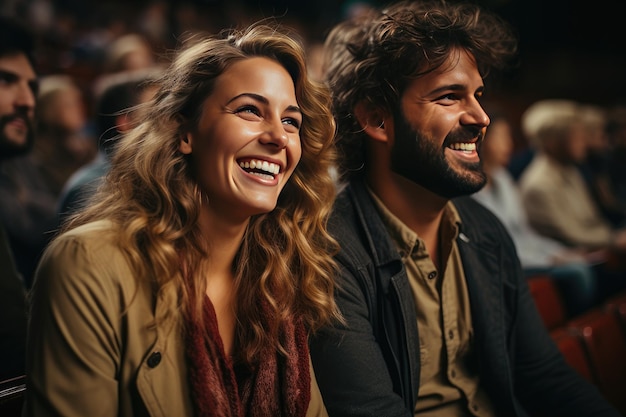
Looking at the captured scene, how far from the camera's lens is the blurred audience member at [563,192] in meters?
3.47

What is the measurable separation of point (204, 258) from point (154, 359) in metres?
0.21

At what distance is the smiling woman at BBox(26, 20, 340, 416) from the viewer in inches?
36.2

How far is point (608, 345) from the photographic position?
197 centimetres

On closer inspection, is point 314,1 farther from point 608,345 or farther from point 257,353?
point 257,353

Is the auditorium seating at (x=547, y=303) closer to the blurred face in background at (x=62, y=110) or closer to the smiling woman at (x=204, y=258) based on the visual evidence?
the smiling woman at (x=204, y=258)

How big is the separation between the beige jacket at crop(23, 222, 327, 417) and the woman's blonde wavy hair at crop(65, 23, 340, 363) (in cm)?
4

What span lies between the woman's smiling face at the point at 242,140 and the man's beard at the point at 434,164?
0.33 meters

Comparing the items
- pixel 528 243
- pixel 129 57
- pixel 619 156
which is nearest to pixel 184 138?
pixel 129 57

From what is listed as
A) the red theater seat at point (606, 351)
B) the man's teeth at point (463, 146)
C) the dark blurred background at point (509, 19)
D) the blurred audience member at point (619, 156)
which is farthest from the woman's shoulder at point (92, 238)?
the dark blurred background at point (509, 19)

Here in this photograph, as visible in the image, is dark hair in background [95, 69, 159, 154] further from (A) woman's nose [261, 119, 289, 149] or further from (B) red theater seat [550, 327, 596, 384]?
(B) red theater seat [550, 327, 596, 384]

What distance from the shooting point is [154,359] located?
96 centimetres

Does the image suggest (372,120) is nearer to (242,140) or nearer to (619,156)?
(242,140)

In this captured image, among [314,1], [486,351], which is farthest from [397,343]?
[314,1]

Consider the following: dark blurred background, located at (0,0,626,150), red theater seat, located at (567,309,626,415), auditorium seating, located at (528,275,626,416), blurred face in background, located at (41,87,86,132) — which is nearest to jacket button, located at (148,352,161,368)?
auditorium seating, located at (528,275,626,416)
